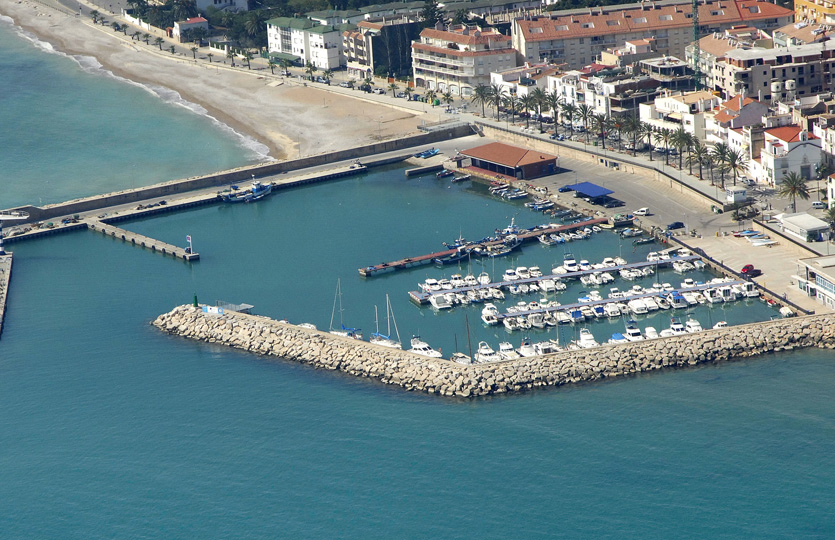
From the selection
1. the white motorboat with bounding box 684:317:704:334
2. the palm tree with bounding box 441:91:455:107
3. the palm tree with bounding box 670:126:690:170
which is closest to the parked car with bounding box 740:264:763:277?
the white motorboat with bounding box 684:317:704:334

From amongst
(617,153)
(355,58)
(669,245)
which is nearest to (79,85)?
(355,58)

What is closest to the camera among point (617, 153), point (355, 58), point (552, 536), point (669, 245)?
point (552, 536)

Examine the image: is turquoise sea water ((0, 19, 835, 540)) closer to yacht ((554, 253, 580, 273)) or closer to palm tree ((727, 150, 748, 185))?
yacht ((554, 253, 580, 273))

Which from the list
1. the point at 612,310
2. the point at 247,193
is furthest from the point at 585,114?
the point at 612,310

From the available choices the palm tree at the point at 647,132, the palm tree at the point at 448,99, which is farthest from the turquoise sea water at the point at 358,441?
the palm tree at the point at 448,99

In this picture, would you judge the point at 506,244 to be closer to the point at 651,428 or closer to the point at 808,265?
the point at 808,265

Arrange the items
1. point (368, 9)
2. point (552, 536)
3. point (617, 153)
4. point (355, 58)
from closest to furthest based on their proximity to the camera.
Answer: point (552, 536), point (617, 153), point (355, 58), point (368, 9)
